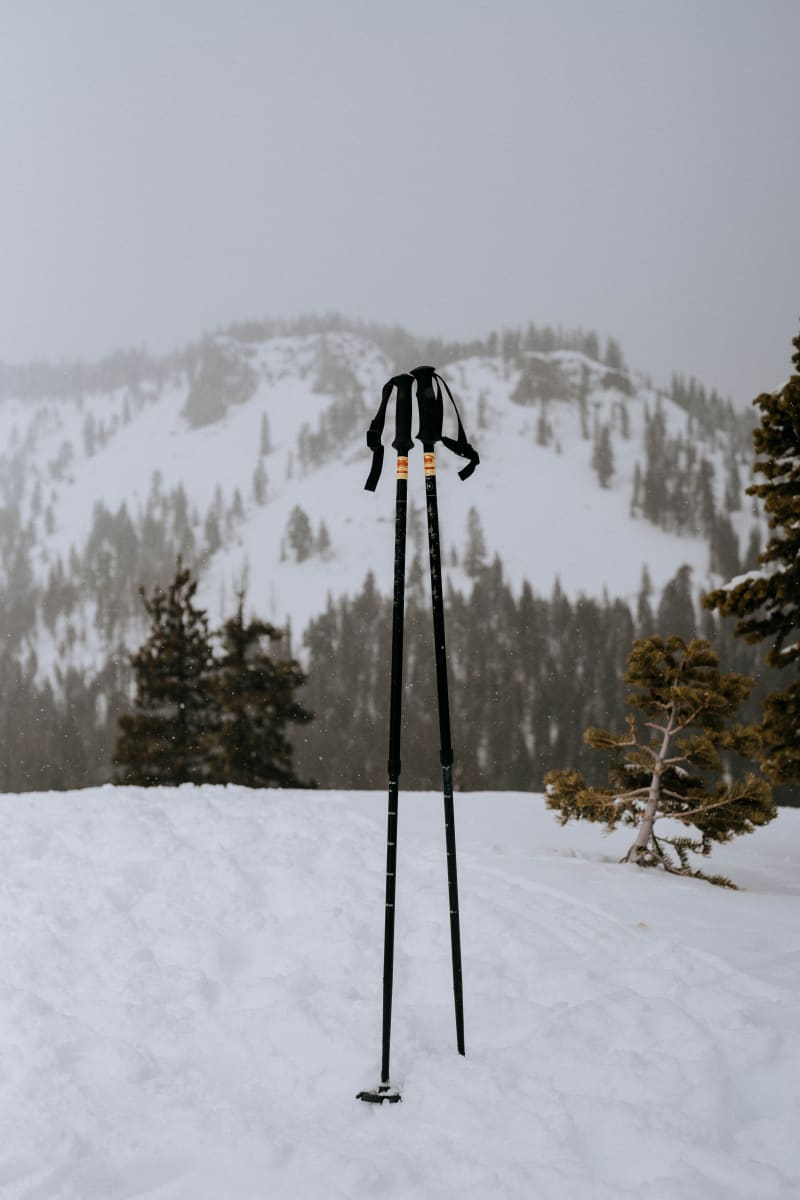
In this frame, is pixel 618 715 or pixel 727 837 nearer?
pixel 727 837

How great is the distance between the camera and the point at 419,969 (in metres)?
6.32

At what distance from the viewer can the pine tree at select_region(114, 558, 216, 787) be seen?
29938 mm

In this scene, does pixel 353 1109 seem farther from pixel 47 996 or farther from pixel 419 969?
pixel 47 996

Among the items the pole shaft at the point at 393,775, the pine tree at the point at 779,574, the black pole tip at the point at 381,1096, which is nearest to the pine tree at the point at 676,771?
the pine tree at the point at 779,574

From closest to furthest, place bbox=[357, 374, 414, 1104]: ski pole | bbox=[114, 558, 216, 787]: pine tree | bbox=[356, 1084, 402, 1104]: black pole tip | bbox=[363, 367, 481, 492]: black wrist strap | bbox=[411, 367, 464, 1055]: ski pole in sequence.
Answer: bbox=[356, 1084, 402, 1104]: black pole tip
bbox=[357, 374, 414, 1104]: ski pole
bbox=[411, 367, 464, 1055]: ski pole
bbox=[363, 367, 481, 492]: black wrist strap
bbox=[114, 558, 216, 787]: pine tree

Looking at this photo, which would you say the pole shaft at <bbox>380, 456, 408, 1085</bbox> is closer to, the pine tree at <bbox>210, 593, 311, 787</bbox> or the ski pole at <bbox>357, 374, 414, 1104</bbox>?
the ski pole at <bbox>357, 374, 414, 1104</bbox>

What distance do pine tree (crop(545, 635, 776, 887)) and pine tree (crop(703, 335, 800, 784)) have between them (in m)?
0.45

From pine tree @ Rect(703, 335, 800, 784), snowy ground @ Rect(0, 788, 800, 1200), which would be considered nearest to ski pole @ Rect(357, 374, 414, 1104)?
snowy ground @ Rect(0, 788, 800, 1200)

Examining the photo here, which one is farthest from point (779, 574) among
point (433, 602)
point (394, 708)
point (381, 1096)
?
point (381, 1096)

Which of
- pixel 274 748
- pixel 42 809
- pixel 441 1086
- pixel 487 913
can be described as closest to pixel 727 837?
pixel 487 913

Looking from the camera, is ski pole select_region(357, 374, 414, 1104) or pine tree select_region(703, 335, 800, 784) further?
pine tree select_region(703, 335, 800, 784)

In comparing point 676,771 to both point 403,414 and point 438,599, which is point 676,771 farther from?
point 403,414

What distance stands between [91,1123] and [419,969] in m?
2.72

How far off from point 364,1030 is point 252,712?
24723 millimetres
